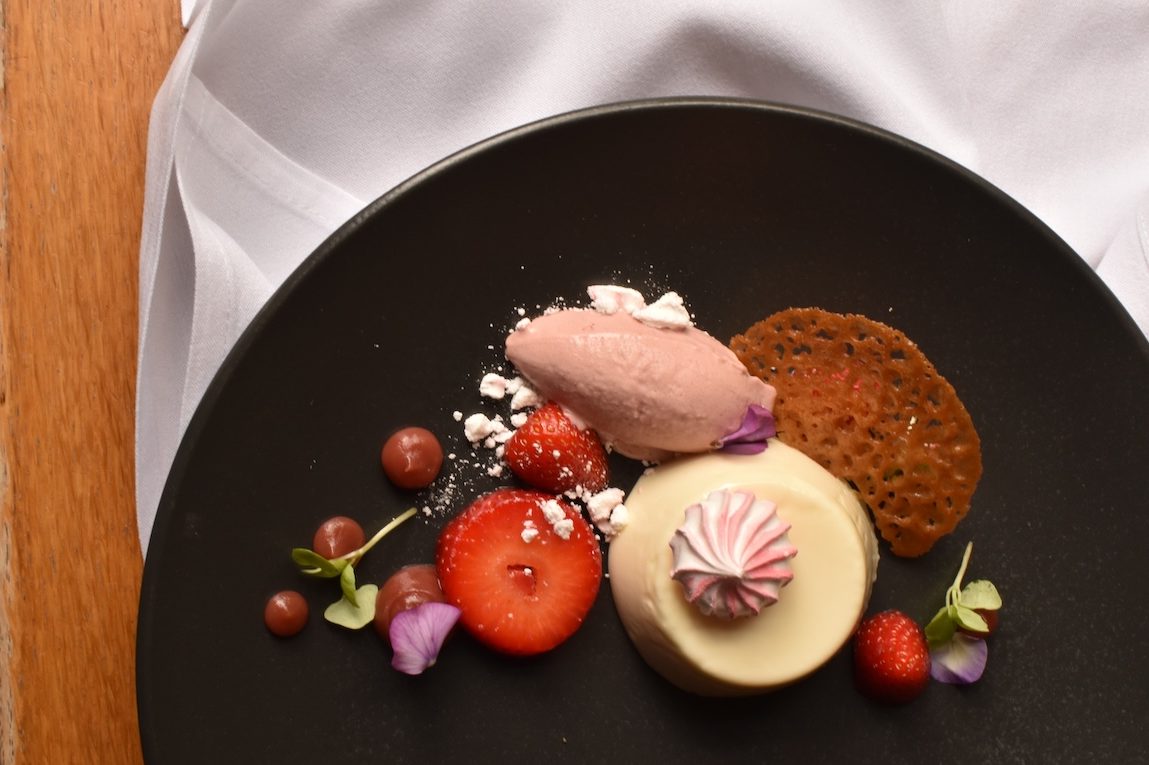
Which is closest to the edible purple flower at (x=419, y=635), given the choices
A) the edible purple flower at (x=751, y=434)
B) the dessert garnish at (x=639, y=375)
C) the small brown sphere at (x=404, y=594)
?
the small brown sphere at (x=404, y=594)

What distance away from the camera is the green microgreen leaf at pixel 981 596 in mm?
1678

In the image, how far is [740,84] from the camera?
1.84 metres

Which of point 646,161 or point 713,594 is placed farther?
point 646,161

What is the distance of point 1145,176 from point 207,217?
5.06 feet

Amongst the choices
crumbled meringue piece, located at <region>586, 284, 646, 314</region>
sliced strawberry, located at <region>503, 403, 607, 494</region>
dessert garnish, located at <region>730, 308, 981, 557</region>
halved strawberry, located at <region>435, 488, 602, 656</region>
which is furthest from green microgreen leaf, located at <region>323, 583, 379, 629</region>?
dessert garnish, located at <region>730, 308, 981, 557</region>

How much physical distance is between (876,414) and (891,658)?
1.18 feet

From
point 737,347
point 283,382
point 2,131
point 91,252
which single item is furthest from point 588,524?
point 2,131

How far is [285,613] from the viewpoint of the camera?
1.58 m

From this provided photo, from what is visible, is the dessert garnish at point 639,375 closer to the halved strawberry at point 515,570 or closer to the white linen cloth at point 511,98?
the halved strawberry at point 515,570

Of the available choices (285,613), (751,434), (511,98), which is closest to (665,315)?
(751,434)

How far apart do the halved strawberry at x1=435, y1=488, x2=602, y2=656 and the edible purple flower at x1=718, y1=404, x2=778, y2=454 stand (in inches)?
9.9

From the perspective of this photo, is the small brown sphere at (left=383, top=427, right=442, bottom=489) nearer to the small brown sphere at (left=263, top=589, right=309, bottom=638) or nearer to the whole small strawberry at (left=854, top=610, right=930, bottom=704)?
the small brown sphere at (left=263, top=589, right=309, bottom=638)

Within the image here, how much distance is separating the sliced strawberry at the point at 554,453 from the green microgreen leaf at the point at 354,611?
0.28 m

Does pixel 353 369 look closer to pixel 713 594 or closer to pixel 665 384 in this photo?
pixel 665 384
